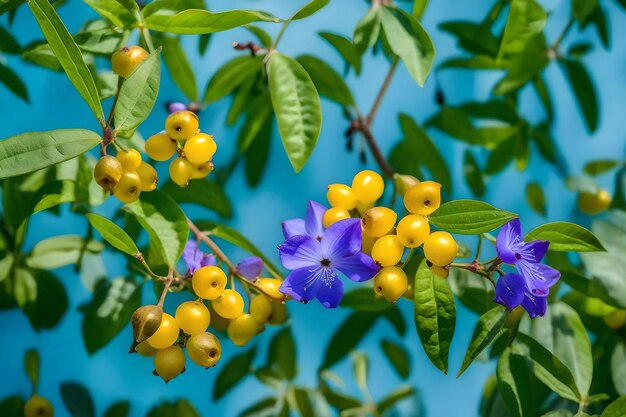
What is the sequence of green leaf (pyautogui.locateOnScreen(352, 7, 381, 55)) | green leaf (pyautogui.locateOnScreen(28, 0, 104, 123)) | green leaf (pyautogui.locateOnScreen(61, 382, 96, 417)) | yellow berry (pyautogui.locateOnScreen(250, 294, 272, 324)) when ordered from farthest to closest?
green leaf (pyautogui.locateOnScreen(61, 382, 96, 417)), green leaf (pyautogui.locateOnScreen(352, 7, 381, 55)), yellow berry (pyautogui.locateOnScreen(250, 294, 272, 324)), green leaf (pyautogui.locateOnScreen(28, 0, 104, 123))

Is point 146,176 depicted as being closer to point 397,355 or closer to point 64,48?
point 64,48

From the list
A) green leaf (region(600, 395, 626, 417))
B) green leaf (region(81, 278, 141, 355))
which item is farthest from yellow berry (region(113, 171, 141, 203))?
green leaf (region(600, 395, 626, 417))

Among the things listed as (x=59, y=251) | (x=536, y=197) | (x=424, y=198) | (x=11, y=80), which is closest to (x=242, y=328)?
(x=424, y=198)

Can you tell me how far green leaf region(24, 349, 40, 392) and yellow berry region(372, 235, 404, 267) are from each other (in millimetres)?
548

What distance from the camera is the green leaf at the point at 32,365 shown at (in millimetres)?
948

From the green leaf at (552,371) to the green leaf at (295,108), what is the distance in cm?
33

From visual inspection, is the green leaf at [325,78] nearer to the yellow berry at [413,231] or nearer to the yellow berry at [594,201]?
the yellow berry at [413,231]

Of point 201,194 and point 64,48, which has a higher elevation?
point 64,48

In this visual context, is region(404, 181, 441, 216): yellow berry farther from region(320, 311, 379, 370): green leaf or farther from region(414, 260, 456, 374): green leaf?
region(320, 311, 379, 370): green leaf

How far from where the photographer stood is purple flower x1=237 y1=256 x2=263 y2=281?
2.50 feet

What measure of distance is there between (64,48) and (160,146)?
5.2 inches

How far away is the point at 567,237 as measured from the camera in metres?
0.69

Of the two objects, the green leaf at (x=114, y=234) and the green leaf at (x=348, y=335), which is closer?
the green leaf at (x=114, y=234)

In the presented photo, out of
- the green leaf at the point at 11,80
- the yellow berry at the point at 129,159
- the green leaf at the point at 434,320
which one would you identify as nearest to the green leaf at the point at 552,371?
the green leaf at the point at 434,320
